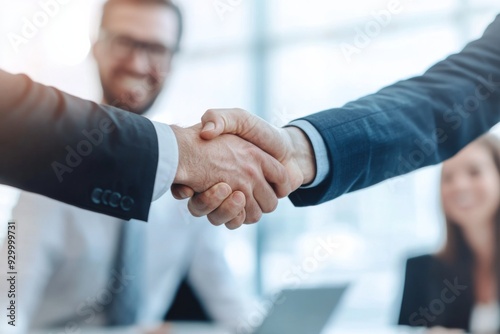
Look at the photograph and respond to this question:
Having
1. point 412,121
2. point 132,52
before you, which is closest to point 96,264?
point 132,52

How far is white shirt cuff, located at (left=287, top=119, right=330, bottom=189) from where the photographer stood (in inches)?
50.5

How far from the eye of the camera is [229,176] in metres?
1.24

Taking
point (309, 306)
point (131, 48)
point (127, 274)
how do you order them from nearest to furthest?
point (309, 306), point (127, 274), point (131, 48)

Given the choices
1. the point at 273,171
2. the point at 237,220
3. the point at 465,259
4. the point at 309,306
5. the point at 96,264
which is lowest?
the point at 465,259

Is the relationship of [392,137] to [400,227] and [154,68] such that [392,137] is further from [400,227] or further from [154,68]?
[400,227]

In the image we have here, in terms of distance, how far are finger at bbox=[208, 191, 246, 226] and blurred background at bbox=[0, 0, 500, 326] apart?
6.67ft

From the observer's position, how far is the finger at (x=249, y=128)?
1240 millimetres

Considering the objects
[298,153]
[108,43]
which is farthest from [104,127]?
[108,43]

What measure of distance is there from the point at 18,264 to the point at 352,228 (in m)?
2.39

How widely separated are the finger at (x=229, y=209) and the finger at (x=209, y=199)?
18mm

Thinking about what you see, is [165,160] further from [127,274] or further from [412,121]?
[127,274]

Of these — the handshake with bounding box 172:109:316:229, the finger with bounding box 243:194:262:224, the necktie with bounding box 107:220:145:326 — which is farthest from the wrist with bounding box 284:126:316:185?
the necktie with bounding box 107:220:145:326

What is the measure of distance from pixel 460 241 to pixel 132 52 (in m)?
1.61

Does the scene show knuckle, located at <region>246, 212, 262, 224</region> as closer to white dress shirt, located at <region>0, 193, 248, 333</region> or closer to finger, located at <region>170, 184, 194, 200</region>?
finger, located at <region>170, 184, 194, 200</region>
